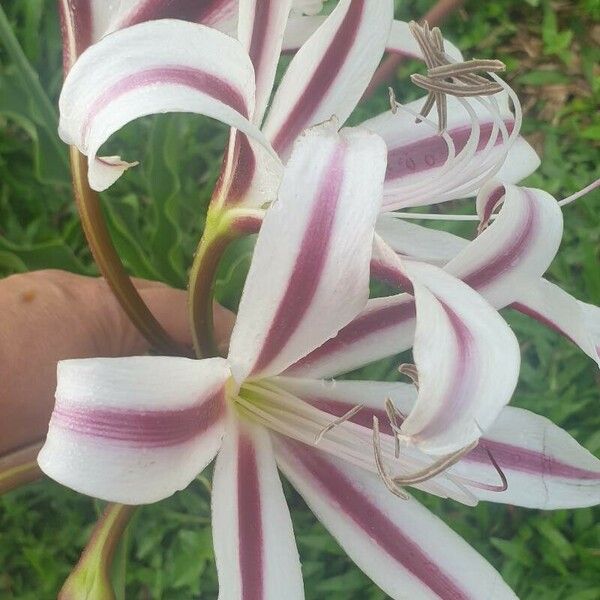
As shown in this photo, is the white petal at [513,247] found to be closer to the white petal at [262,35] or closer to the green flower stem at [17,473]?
the white petal at [262,35]

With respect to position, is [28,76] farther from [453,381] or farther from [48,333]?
[453,381]

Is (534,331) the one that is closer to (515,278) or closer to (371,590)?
(371,590)

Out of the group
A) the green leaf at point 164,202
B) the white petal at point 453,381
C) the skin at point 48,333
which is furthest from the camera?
the green leaf at point 164,202

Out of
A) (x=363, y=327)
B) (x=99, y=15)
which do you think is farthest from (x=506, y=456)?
(x=99, y=15)

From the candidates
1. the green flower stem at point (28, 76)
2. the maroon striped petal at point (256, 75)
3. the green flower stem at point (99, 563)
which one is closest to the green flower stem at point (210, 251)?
the maroon striped petal at point (256, 75)

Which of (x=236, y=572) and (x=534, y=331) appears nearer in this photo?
(x=236, y=572)

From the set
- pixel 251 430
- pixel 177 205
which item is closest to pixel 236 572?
pixel 251 430
